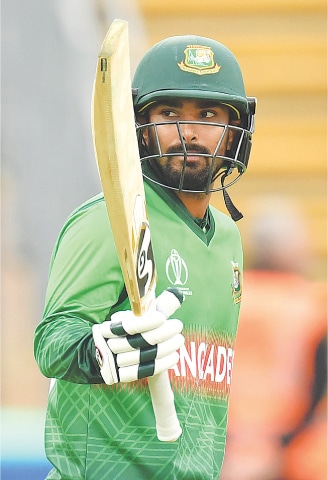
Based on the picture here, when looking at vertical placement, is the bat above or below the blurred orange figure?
above

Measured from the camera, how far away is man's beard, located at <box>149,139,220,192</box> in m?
2.25

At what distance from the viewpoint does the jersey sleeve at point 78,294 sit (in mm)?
1917

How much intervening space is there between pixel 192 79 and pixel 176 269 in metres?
0.42

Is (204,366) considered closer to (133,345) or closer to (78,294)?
(78,294)

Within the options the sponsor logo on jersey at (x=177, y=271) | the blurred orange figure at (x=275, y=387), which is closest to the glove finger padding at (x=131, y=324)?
the sponsor logo on jersey at (x=177, y=271)

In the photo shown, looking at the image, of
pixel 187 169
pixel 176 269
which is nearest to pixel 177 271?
pixel 176 269

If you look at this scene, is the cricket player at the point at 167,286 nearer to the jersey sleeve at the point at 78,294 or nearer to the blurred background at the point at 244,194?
the jersey sleeve at the point at 78,294

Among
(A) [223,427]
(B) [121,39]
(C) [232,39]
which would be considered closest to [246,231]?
(C) [232,39]

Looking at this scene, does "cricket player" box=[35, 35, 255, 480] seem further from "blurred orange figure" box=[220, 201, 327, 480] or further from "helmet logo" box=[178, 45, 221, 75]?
"blurred orange figure" box=[220, 201, 327, 480]

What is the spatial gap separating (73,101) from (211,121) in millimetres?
2689

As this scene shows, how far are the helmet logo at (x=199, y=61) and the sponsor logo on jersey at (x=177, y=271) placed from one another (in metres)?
0.40

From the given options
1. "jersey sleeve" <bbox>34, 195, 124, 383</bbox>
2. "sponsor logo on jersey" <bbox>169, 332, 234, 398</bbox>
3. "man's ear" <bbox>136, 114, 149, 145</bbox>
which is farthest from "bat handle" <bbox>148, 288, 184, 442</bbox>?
"man's ear" <bbox>136, 114, 149, 145</bbox>

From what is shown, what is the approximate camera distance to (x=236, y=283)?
98.4 inches

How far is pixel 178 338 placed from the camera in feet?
6.09
